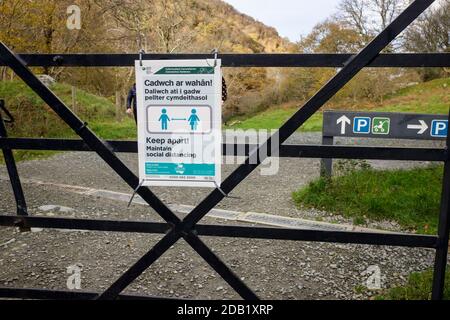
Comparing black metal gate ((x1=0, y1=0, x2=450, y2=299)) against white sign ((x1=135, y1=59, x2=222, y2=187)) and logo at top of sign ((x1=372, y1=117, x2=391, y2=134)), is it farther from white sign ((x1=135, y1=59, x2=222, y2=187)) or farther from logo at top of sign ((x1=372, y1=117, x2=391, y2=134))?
logo at top of sign ((x1=372, y1=117, x2=391, y2=134))

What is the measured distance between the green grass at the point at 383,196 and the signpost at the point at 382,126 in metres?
0.45

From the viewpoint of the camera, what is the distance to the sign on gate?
5.96 meters

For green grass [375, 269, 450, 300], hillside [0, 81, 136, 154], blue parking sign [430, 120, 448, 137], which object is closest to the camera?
green grass [375, 269, 450, 300]

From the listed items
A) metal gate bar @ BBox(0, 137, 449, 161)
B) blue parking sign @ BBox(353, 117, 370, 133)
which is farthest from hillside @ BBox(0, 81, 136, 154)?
metal gate bar @ BBox(0, 137, 449, 161)

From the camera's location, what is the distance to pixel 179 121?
9.23 feet

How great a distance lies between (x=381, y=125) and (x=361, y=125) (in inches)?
12.4

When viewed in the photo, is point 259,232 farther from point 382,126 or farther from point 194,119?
point 382,126

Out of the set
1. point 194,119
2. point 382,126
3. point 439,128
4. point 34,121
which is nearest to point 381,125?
point 382,126

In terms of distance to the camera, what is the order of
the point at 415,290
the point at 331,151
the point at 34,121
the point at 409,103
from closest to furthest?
the point at 331,151, the point at 415,290, the point at 34,121, the point at 409,103

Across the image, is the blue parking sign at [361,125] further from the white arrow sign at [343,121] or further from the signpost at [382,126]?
the white arrow sign at [343,121]

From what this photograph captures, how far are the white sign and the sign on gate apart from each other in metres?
4.07

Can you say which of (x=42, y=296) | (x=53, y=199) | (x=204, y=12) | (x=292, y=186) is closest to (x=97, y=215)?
(x=53, y=199)

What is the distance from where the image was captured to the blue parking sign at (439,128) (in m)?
5.86

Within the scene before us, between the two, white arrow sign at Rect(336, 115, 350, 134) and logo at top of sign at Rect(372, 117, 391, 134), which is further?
white arrow sign at Rect(336, 115, 350, 134)
